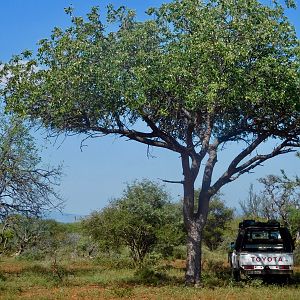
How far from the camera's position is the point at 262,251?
19047 millimetres

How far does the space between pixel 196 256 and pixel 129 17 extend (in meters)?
7.16

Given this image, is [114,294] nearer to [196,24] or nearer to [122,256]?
[196,24]

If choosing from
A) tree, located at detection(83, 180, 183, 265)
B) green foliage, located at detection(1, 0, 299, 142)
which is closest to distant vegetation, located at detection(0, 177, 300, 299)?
tree, located at detection(83, 180, 183, 265)

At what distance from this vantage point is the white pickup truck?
61.9ft

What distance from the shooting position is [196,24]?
15312mm

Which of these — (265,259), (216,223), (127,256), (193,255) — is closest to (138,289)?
(193,255)

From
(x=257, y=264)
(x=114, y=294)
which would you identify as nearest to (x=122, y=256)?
(x=257, y=264)

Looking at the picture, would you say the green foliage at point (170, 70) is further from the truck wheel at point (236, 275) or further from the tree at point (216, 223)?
the tree at point (216, 223)

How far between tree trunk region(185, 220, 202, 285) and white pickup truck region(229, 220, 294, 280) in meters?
2.16

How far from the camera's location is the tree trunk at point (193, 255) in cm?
1741

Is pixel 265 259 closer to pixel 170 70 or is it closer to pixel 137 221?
pixel 170 70

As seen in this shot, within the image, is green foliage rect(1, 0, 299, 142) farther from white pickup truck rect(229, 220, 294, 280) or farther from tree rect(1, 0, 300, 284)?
white pickup truck rect(229, 220, 294, 280)

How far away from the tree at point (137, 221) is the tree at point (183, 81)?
33.9 ft

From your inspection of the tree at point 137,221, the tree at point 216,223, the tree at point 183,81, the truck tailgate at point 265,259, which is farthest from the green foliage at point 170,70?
the tree at point 216,223
